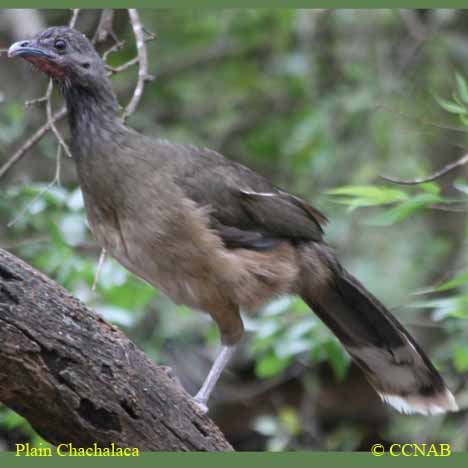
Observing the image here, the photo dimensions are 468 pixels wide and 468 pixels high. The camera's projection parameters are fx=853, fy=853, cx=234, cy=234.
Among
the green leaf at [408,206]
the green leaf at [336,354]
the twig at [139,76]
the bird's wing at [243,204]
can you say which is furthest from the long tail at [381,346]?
the twig at [139,76]

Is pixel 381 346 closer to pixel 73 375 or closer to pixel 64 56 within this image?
pixel 73 375

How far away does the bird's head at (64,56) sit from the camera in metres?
3.73

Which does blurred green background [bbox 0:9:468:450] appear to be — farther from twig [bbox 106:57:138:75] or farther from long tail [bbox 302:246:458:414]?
twig [bbox 106:57:138:75]

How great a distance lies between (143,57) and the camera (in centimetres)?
380

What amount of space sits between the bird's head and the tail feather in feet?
4.99

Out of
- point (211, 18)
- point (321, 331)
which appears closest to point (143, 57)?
point (321, 331)

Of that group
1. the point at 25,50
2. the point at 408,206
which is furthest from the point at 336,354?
the point at 25,50

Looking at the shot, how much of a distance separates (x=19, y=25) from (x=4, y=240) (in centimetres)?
198

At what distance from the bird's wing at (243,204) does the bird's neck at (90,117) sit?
0.39 metres

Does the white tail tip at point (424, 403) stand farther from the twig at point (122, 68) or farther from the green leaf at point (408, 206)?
the twig at point (122, 68)

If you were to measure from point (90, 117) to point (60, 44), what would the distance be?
347 millimetres

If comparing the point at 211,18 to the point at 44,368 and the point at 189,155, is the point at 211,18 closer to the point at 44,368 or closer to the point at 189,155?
the point at 189,155

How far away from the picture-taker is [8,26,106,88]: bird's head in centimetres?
373

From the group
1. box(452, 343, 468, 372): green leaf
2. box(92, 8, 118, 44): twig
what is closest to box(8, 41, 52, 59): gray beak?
box(92, 8, 118, 44): twig
